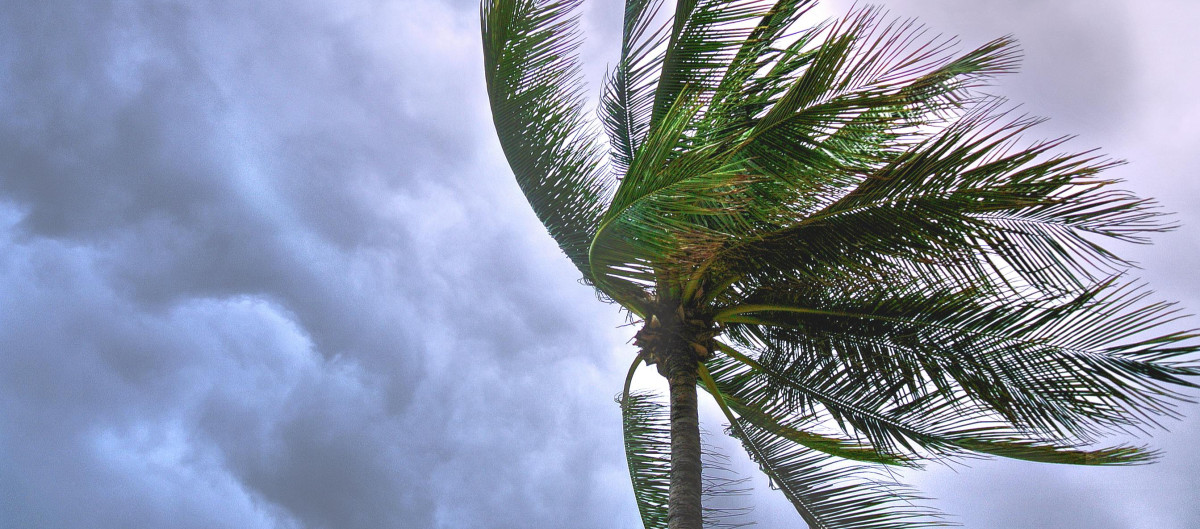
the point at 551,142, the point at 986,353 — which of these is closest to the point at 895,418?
the point at 986,353

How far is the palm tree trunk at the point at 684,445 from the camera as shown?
534 centimetres

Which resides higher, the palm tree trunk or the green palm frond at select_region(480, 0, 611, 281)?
the green palm frond at select_region(480, 0, 611, 281)

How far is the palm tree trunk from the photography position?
5336 mm

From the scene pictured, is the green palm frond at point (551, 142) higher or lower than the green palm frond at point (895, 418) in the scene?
higher

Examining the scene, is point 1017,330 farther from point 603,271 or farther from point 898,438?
point 603,271

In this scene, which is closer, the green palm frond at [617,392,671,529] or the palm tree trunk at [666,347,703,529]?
the palm tree trunk at [666,347,703,529]

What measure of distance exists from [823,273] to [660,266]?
1.24 m

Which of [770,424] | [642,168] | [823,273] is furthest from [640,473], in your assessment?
[642,168]

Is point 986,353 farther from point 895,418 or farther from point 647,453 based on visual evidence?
point 647,453

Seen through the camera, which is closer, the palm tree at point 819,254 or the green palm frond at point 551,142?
the palm tree at point 819,254

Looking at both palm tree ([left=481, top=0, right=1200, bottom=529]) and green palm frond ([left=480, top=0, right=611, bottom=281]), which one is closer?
palm tree ([left=481, top=0, right=1200, bottom=529])

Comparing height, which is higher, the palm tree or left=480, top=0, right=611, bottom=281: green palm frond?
left=480, top=0, right=611, bottom=281: green palm frond

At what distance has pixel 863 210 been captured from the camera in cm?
457

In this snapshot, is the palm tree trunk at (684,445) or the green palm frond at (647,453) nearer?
→ the palm tree trunk at (684,445)
